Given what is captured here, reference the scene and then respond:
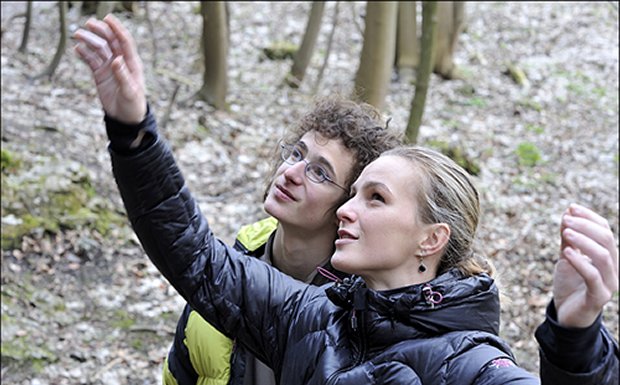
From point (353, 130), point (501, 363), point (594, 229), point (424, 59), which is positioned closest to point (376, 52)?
point (424, 59)

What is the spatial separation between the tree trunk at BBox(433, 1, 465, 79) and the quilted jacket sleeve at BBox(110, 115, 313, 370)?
11.5 metres

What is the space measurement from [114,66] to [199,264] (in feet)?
2.16

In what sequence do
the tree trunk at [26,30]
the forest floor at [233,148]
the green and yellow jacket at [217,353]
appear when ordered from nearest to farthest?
the green and yellow jacket at [217,353] → the forest floor at [233,148] → the tree trunk at [26,30]

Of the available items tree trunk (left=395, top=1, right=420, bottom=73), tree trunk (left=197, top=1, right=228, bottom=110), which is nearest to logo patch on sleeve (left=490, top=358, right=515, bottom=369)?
tree trunk (left=197, top=1, right=228, bottom=110)

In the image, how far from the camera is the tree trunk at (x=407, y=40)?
43.9ft

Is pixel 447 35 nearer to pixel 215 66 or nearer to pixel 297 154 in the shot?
pixel 215 66

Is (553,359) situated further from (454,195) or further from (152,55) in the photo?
(152,55)

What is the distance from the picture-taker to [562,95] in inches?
526

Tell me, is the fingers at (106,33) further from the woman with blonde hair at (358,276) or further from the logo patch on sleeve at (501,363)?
the logo patch on sleeve at (501,363)

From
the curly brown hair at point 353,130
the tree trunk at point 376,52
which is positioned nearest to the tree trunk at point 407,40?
the tree trunk at point 376,52

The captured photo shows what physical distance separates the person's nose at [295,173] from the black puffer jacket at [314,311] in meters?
0.33

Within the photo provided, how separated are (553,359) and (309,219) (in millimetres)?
1271

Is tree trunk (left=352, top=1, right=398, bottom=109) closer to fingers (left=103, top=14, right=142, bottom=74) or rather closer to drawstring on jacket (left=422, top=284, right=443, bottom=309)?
fingers (left=103, top=14, right=142, bottom=74)

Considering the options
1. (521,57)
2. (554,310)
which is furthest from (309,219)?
(521,57)
